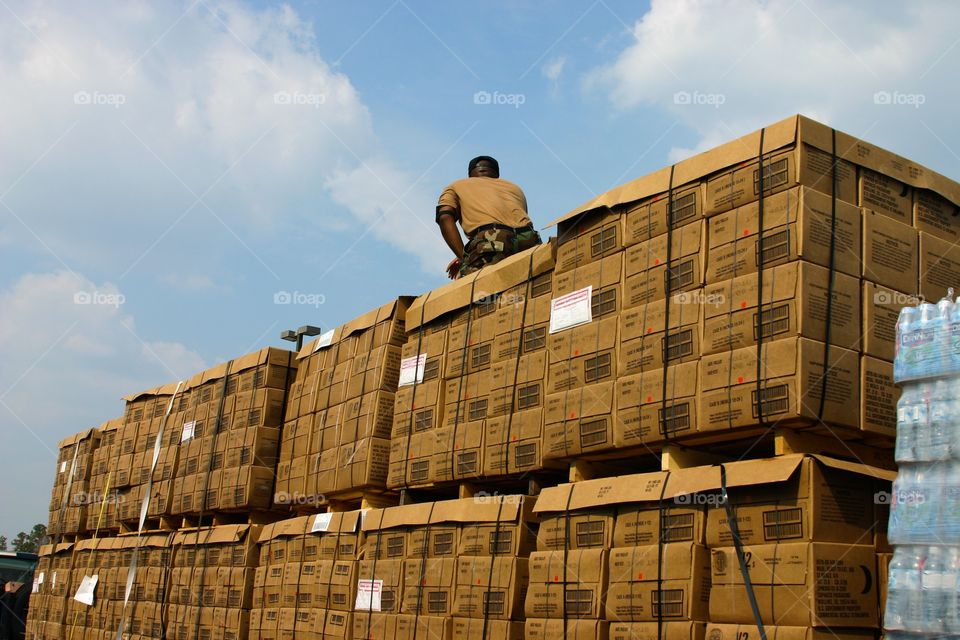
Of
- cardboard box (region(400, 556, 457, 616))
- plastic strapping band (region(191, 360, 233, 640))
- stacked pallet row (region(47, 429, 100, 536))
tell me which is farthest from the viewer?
stacked pallet row (region(47, 429, 100, 536))

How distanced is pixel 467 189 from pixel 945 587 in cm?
518

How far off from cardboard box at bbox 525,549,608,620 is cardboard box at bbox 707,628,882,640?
25.9 inches

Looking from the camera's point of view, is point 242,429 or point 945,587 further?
point 242,429

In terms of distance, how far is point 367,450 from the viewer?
6824mm

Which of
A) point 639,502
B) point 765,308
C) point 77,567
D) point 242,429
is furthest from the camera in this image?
point 77,567

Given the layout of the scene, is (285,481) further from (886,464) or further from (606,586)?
(886,464)

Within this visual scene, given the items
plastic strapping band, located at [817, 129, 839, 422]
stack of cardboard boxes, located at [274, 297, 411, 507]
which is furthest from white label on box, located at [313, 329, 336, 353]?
plastic strapping band, located at [817, 129, 839, 422]

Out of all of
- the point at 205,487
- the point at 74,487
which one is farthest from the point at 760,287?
the point at 74,487

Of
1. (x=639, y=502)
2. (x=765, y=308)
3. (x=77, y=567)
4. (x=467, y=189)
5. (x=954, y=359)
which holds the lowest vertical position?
(x=77, y=567)

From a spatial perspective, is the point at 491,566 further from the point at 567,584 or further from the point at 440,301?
the point at 440,301

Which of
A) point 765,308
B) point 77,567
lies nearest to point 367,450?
point 765,308

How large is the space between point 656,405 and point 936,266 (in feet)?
5.16

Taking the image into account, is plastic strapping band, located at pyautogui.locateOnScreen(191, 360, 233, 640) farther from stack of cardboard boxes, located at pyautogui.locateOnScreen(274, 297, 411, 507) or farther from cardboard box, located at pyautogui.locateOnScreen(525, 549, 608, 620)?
cardboard box, located at pyautogui.locateOnScreen(525, 549, 608, 620)

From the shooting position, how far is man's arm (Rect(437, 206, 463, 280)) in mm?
7711
